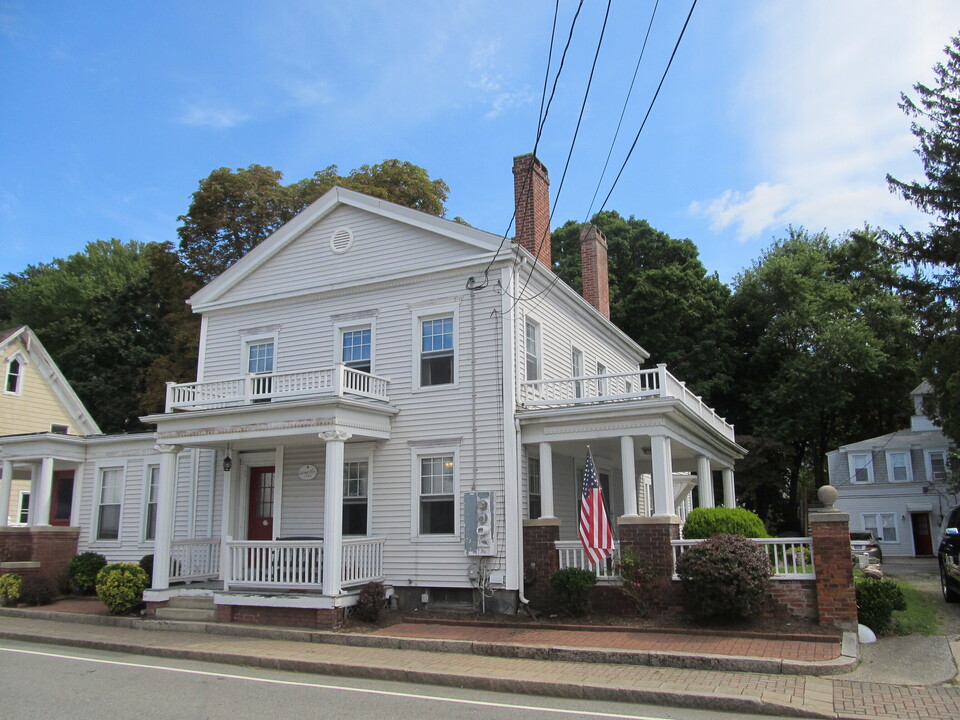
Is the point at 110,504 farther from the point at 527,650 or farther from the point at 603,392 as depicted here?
the point at 527,650

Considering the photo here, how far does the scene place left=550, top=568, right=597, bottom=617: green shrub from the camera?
1308 centimetres

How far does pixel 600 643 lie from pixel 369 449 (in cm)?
680

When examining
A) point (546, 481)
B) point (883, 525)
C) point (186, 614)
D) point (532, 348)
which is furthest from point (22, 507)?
point (883, 525)

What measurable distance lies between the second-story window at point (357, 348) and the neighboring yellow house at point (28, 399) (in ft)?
56.8

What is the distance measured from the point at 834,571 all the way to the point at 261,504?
1193 centimetres

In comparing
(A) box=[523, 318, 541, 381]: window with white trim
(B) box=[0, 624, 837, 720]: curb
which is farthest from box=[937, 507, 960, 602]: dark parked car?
(B) box=[0, 624, 837, 720]: curb

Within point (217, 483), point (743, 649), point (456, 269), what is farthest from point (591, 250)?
point (743, 649)

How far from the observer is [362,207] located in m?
17.2

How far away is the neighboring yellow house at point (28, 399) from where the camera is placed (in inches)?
1088

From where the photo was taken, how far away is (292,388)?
15.2 meters

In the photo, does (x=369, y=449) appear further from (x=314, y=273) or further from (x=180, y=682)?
(x=180, y=682)

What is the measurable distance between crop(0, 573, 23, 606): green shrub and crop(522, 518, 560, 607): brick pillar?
11.8 meters

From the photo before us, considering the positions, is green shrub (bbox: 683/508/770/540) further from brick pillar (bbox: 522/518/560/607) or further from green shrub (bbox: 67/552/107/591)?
green shrub (bbox: 67/552/107/591)

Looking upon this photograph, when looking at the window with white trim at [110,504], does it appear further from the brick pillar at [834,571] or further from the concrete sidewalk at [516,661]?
the brick pillar at [834,571]
